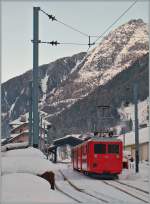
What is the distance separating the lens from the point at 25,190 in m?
12.9

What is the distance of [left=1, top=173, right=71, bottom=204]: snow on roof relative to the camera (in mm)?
12188

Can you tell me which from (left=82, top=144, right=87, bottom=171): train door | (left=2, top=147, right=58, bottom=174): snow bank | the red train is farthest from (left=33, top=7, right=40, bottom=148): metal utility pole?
(left=82, top=144, right=87, bottom=171): train door

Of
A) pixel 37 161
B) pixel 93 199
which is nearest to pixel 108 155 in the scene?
pixel 93 199

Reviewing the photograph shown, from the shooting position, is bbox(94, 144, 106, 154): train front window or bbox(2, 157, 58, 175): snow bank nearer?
bbox(2, 157, 58, 175): snow bank

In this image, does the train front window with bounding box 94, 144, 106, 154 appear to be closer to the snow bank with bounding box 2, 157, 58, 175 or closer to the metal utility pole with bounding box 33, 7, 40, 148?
the metal utility pole with bounding box 33, 7, 40, 148

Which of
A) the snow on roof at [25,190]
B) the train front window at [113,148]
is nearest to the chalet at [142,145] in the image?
the train front window at [113,148]

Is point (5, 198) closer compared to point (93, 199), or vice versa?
point (5, 198)

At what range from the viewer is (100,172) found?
3200 centimetres

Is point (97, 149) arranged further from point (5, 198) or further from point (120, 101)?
point (120, 101)

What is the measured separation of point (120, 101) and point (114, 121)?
1382 centimetres

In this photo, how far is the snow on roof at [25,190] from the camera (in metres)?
12.2

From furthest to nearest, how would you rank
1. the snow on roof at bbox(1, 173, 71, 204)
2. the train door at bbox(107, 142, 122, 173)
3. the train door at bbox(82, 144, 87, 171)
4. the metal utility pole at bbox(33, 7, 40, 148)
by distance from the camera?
1. the train door at bbox(82, 144, 87, 171)
2. the train door at bbox(107, 142, 122, 173)
3. the metal utility pole at bbox(33, 7, 40, 148)
4. the snow on roof at bbox(1, 173, 71, 204)

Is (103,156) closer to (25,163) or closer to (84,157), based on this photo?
(84,157)

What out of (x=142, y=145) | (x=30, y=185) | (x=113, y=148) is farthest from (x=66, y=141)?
(x=30, y=185)
